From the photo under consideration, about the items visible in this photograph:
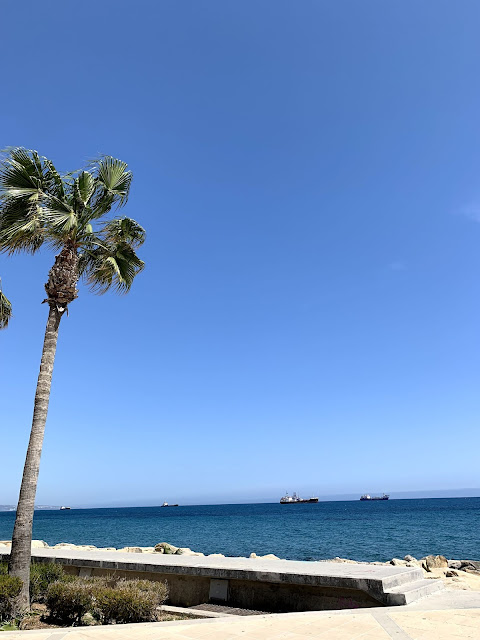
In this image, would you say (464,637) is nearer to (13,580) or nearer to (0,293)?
(13,580)

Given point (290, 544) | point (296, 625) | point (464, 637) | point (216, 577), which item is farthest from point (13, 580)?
point (290, 544)

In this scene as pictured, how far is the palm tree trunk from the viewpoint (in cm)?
875

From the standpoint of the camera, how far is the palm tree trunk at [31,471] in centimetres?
875

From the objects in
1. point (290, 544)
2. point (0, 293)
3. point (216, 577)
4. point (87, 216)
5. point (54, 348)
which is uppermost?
point (87, 216)

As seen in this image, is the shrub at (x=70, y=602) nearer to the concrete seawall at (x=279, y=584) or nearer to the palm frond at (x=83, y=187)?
the concrete seawall at (x=279, y=584)

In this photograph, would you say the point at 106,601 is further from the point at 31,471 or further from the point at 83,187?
the point at 83,187

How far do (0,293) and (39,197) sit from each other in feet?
11.4

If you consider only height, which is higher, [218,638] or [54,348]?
[54,348]

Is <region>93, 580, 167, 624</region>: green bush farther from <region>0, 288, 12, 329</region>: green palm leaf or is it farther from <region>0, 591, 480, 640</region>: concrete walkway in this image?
<region>0, 288, 12, 329</region>: green palm leaf

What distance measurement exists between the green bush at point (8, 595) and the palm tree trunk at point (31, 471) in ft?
1.02

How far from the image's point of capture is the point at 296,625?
249 inches

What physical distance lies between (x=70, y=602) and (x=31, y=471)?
2777 millimetres

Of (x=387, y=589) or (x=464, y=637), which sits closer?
(x=464, y=637)

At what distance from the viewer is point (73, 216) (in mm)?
10625
